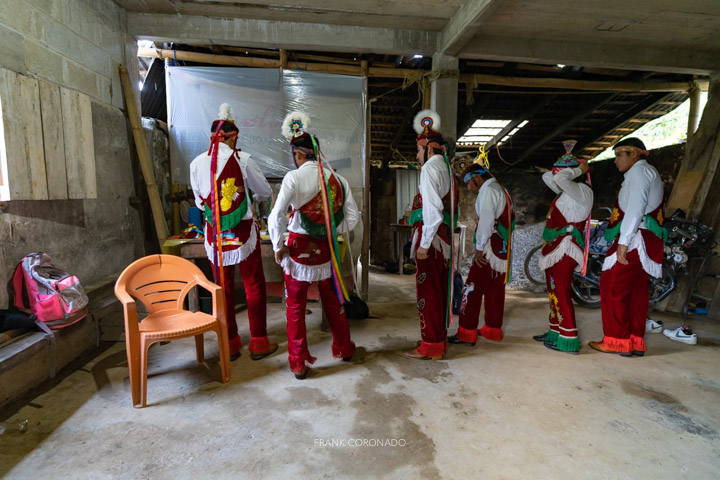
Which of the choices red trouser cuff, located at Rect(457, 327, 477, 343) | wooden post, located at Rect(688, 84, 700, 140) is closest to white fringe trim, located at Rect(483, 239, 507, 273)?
red trouser cuff, located at Rect(457, 327, 477, 343)

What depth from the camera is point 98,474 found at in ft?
5.67

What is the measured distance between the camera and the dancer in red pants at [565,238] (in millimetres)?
2980

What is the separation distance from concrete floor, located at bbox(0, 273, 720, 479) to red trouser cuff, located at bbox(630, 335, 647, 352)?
0.09 m

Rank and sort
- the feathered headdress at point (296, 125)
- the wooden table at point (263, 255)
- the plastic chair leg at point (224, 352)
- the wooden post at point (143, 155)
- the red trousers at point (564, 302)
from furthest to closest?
1. the wooden post at point (143, 155)
2. the wooden table at point (263, 255)
3. the red trousers at point (564, 302)
4. the feathered headdress at point (296, 125)
5. the plastic chair leg at point (224, 352)

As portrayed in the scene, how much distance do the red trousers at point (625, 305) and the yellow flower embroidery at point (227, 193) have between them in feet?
9.95

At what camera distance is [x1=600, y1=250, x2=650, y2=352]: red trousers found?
2.99m

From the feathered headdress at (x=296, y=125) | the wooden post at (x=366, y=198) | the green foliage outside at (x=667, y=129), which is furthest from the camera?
the green foliage outside at (x=667, y=129)

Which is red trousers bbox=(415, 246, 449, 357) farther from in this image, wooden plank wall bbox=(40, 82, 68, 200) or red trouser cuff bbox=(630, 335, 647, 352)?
wooden plank wall bbox=(40, 82, 68, 200)

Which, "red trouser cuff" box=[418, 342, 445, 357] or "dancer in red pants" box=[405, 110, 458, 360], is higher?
"dancer in red pants" box=[405, 110, 458, 360]

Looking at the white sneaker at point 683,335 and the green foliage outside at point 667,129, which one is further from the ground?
the green foliage outside at point 667,129

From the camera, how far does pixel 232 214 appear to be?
9.16ft

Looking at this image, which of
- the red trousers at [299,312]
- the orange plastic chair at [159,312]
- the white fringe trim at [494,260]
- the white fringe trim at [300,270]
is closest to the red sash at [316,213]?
the white fringe trim at [300,270]

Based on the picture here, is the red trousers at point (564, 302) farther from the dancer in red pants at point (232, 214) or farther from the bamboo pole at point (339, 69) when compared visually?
the bamboo pole at point (339, 69)

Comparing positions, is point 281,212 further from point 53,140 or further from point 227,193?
point 53,140
